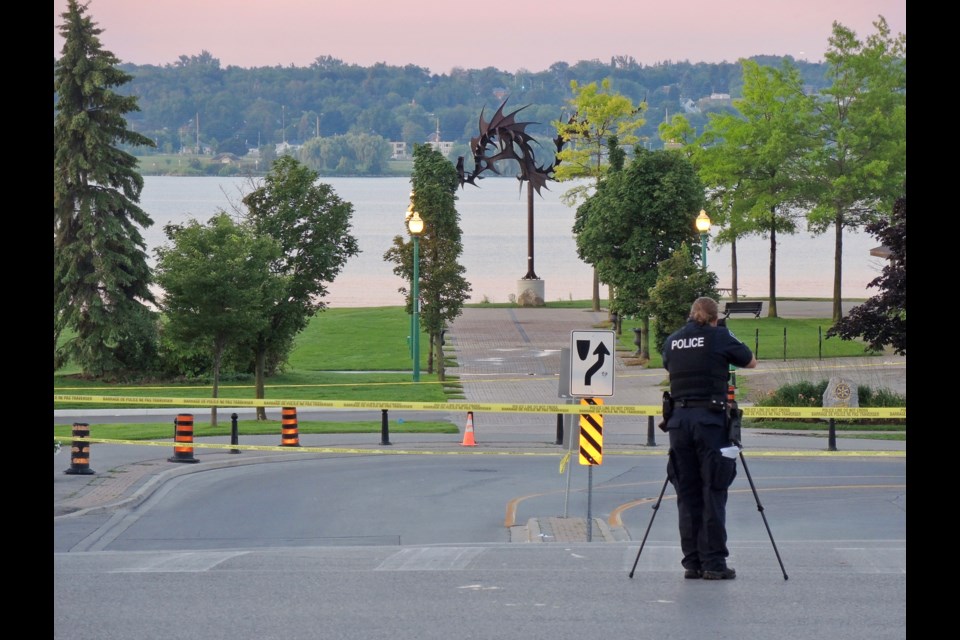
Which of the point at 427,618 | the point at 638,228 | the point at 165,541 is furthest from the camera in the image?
the point at 638,228

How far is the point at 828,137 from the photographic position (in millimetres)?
49875

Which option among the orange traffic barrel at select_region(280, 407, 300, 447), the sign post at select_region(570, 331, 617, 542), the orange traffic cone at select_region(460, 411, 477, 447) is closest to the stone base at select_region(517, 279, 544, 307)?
the orange traffic cone at select_region(460, 411, 477, 447)

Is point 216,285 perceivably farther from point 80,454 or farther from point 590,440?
point 590,440

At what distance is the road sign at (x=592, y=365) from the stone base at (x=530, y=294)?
42.0m

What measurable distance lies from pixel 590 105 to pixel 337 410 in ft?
95.7

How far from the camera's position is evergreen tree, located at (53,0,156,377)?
127ft

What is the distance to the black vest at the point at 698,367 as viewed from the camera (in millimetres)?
9922

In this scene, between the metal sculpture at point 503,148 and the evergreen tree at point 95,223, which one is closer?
the evergreen tree at point 95,223

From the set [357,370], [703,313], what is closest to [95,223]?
[357,370]

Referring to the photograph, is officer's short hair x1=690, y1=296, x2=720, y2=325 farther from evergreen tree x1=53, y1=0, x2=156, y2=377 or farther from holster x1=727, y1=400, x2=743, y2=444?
Answer: evergreen tree x1=53, y1=0, x2=156, y2=377

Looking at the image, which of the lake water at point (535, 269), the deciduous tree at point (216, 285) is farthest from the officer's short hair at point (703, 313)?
the lake water at point (535, 269)

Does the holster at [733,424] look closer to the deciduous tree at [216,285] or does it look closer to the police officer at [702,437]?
the police officer at [702,437]
